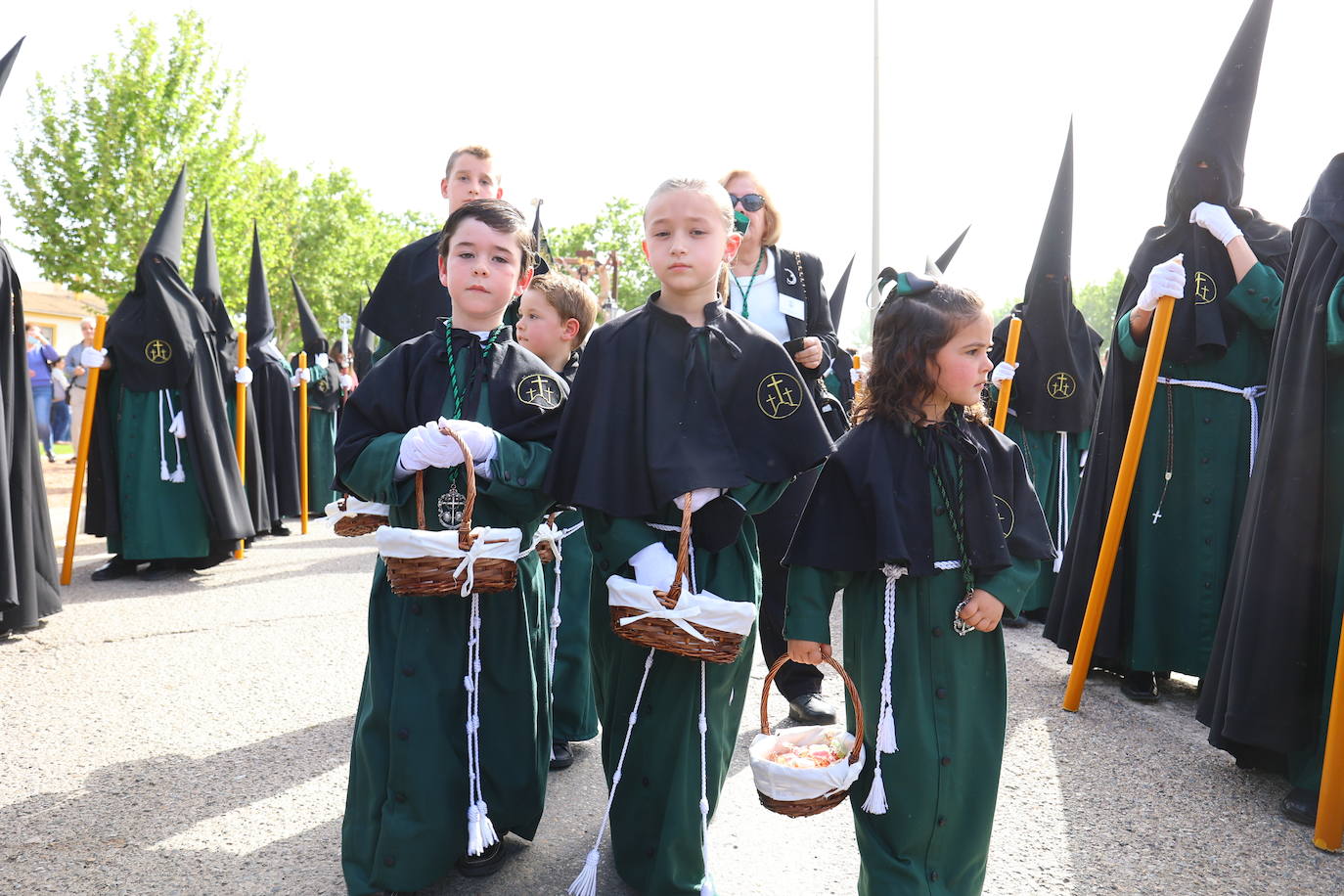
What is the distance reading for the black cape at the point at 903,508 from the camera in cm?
258

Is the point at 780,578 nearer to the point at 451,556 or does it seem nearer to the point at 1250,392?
the point at 451,556

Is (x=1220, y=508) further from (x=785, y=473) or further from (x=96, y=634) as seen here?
(x=96, y=634)

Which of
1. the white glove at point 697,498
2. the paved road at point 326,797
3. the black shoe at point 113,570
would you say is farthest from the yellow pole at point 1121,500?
the black shoe at point 113,570

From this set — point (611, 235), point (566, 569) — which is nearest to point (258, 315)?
point (566, 569)

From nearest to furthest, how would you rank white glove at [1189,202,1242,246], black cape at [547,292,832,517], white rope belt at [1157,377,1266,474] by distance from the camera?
1. black cape at [547,292,832,517]
2. white glove at [1189,202,1242,246]
3. white rope belt at [1157,377,1266,474]

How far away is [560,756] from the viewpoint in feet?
13.1

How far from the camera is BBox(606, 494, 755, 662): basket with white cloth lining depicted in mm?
2414

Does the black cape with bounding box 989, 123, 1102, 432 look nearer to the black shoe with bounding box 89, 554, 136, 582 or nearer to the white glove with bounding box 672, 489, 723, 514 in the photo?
the white glove with bounding box 672, 489, 723, 514

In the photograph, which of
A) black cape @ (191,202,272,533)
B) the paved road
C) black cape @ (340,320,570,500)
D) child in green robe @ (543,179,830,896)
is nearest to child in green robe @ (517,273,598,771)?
the paved road

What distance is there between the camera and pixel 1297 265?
393 cm

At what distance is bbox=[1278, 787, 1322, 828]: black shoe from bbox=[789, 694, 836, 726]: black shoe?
163cm

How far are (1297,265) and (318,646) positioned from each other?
16.4 feet

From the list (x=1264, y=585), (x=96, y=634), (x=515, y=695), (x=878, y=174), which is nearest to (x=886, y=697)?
(x=515, y=695)

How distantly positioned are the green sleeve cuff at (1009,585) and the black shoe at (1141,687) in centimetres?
275
